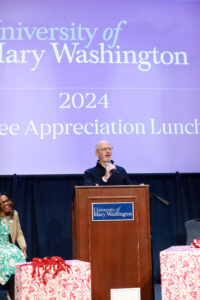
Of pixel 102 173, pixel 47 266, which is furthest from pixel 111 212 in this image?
pixel 102 173

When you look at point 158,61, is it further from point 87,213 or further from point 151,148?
point 87,213

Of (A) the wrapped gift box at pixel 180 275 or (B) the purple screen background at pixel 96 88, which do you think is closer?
(A) the wrapped gift box at pixel 180 275

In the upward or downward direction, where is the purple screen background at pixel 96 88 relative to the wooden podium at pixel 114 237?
upward

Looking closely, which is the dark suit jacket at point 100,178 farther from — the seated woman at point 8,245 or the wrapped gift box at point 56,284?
the wrapped gift box at point 56,284

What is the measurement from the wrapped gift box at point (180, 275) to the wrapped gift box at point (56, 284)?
1.68 feet

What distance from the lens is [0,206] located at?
4.80m

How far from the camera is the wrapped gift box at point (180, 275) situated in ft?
9.65

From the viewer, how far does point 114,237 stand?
139 inches

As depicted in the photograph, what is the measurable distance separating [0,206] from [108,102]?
6.01 ft

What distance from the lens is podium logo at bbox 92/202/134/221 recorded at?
3.54 m

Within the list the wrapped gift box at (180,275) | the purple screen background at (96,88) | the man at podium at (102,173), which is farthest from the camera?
the purple screen background at (96,88)

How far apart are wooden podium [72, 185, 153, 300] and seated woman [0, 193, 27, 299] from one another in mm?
1109

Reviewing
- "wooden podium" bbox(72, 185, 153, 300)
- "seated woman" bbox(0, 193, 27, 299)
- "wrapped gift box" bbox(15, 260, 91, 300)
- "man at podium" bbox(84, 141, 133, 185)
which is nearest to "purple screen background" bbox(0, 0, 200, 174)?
"seated woman" bbox(0, 193, 27, 299)

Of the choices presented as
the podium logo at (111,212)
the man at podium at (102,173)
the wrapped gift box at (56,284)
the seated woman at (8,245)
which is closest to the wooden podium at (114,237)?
the podium logo at (111,212)
